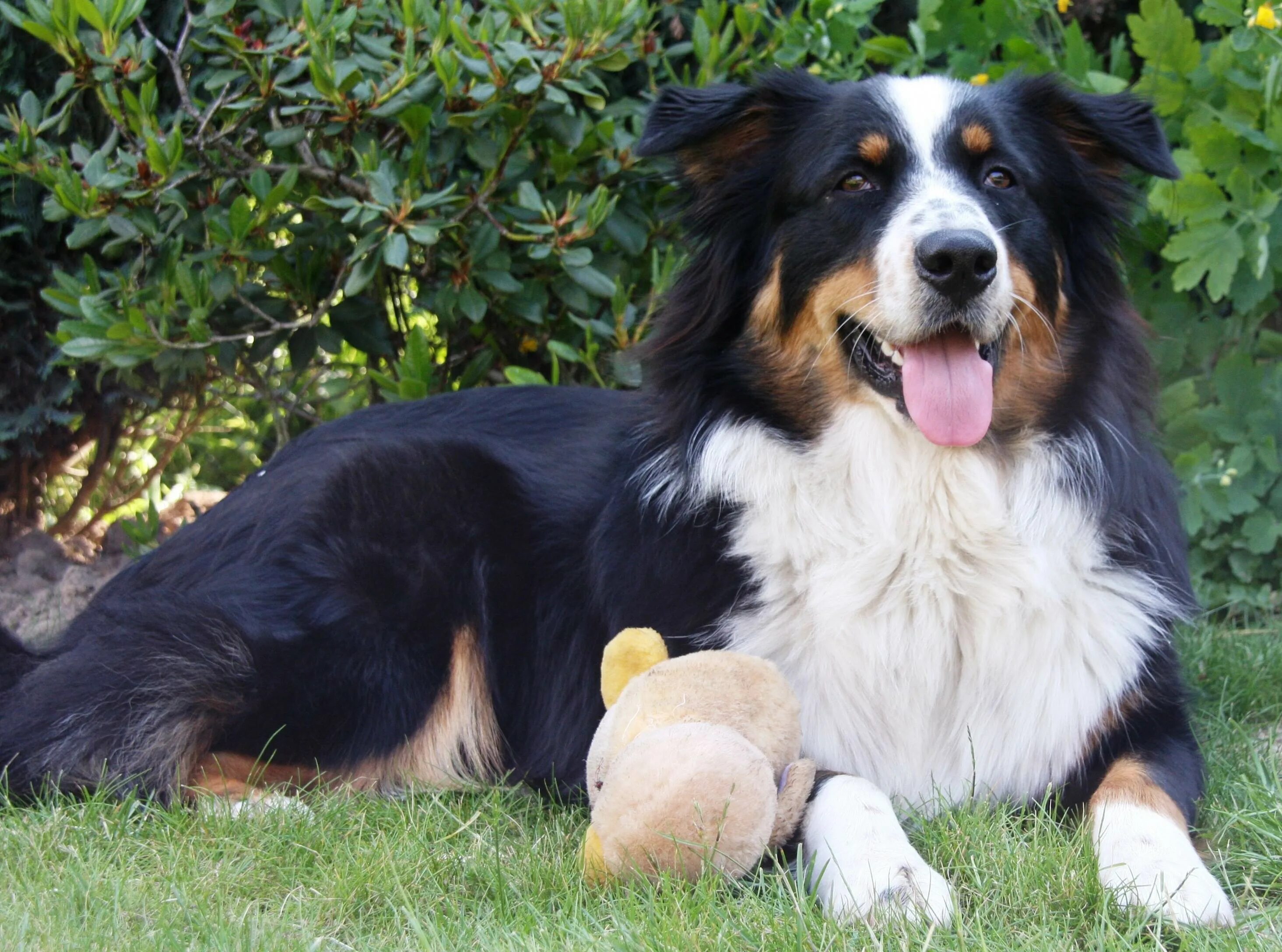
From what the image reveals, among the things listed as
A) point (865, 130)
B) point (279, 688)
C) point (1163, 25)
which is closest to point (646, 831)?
point (279, 688)

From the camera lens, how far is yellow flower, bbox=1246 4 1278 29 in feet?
12.1

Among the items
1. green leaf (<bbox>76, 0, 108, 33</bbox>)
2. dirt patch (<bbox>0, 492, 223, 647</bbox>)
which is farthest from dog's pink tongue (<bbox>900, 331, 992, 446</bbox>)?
dirt patch (<bbox>0, 492, 223, 647</bbox>)

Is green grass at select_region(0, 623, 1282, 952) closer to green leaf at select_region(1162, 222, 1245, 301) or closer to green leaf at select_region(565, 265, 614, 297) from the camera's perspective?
green leaf at select_region(1162, 222, 1245, 301)

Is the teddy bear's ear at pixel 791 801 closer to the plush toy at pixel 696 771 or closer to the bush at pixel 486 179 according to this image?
the plush toy at pixel 696 771

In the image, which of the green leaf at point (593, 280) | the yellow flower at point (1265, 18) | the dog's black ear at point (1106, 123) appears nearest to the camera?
the dog's black ear at point (1106, 123)

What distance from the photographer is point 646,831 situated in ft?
7.83

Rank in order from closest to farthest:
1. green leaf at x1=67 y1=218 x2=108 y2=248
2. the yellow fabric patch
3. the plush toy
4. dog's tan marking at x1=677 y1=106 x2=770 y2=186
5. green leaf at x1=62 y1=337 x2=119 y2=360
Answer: the plush toy → the yellow fabric patch → dog's tan marking at x1=677 y1=106 x2=770 y2=186 → green leaf at x1=67 y1=218 x2=108 y2=248 → green leaf at x1=62 y1=337 x2=119 y2=360

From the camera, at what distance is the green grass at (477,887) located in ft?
7.28

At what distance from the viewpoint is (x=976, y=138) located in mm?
2949

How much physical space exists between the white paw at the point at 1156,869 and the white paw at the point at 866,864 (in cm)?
31

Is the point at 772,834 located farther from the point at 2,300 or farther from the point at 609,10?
the point at 2,300

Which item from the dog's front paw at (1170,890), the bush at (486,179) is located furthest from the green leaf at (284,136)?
the dog's front paw at (1170,890)

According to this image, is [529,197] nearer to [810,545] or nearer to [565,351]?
[565,351]

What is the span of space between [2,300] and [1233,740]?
4.29 m
